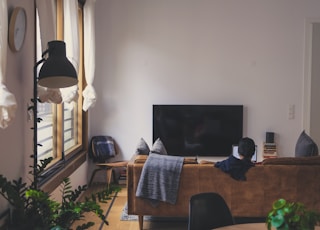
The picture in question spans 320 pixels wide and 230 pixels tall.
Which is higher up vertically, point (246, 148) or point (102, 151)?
point (246, 148)

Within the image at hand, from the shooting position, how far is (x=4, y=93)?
243 centimetres

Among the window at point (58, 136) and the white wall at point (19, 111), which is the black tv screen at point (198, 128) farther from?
the white wall at point (19, 111)

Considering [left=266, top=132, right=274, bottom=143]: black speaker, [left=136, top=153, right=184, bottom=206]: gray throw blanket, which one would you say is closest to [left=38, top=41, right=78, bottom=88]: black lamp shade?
[left=136, top=153, right=184, bottom=206]: gray throw blanket

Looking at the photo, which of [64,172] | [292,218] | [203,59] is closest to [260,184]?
[64,172]

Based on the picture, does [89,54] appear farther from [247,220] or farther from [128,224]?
[247,220]

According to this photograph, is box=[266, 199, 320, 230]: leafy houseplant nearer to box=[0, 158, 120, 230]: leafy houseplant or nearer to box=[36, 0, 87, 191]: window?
box=[0, 158, 120, 230]: leafy houseplant

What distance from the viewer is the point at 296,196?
12.9 feet

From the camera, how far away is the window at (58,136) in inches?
157

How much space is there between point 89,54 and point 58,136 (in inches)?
57.6

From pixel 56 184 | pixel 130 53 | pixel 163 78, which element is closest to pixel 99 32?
pixel 130 53

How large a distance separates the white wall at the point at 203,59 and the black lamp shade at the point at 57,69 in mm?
3587

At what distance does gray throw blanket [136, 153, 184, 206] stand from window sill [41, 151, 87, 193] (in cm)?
83

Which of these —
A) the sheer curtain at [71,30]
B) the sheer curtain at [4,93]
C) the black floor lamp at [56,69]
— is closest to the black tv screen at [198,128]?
the sheer curtain at [71,30]

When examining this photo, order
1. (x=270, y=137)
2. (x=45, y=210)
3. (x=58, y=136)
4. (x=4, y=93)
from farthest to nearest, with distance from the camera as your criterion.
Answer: (x=270, y=137), (x=58, y=136), (x=4, y=93), (x=45, y=210)
